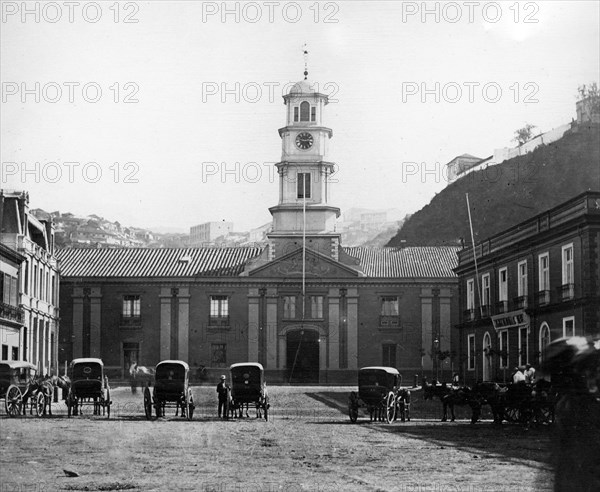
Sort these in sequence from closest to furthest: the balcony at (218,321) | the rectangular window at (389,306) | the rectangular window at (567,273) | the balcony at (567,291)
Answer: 1. the balcony at (567,291)
2. the rectangular window at (567,273)
3. the rectangular window at (389,306)
4. the balcony at (218,321)

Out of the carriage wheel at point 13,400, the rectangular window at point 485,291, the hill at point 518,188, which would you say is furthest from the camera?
the hill at point 518,188

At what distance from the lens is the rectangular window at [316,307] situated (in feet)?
193

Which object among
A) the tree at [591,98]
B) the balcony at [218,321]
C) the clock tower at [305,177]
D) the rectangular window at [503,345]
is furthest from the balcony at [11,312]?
the tree at [591,98]

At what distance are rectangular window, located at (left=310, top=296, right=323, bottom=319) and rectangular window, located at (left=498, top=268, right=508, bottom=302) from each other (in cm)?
1887

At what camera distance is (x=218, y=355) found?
58.1 m

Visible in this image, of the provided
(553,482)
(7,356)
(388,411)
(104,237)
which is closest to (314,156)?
(7,356)

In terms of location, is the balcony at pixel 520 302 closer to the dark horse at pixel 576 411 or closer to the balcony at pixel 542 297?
the balcony at pixel 542 297

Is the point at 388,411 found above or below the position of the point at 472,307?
below

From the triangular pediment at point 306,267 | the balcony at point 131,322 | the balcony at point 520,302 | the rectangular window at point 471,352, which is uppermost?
the triangular pediment at point 306,267

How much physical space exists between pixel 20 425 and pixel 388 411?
9.08 meters

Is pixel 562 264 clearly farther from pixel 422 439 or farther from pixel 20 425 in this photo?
pixel 20 425

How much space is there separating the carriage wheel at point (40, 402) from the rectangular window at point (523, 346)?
1871 cm

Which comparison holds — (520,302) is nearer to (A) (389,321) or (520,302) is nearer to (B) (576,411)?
(A) (389,321)

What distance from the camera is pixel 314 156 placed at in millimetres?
59688
